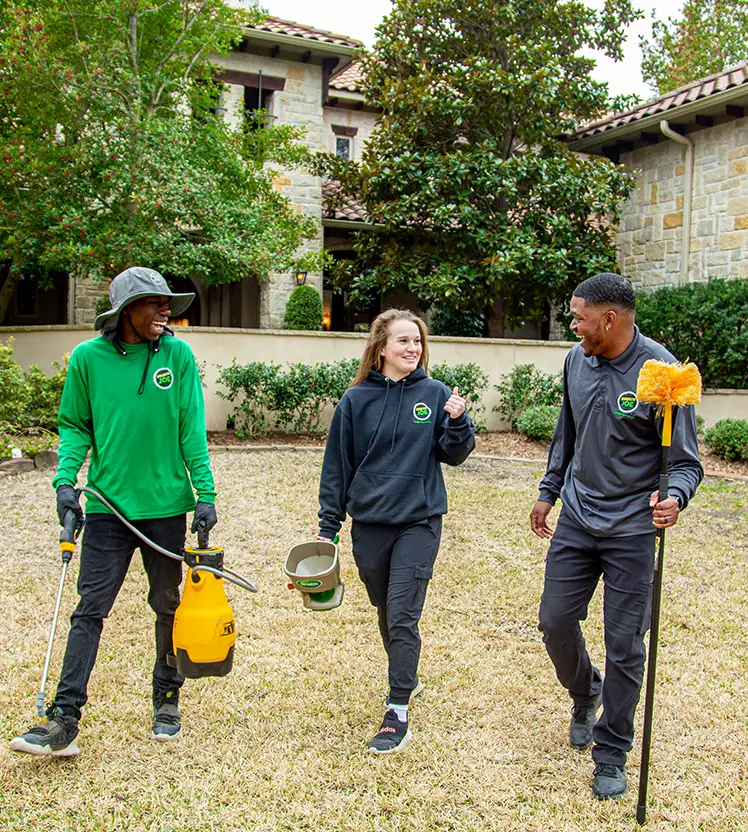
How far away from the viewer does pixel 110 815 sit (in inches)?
116

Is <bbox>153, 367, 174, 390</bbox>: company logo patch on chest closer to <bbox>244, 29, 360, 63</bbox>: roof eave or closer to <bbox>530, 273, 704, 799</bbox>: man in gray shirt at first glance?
<bbox>530, 273, 704, 799</bbox>: man in gray shirt

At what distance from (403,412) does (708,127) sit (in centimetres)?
1332

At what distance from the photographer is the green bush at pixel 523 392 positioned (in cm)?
1312

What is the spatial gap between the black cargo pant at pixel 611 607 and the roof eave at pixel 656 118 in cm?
1226

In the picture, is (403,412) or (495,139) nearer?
(403,412)

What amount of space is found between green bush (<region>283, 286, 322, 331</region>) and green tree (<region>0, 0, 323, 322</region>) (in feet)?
7.79

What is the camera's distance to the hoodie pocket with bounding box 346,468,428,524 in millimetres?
3557

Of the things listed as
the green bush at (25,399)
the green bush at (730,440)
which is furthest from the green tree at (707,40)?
the green bush at (25,399)

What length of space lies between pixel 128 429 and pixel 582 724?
7.38 feet

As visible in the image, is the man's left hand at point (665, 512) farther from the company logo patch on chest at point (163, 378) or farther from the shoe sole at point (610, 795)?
the company logo patch on chest at point (163, 378)

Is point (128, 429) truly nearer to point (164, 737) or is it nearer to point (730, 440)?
point (164, 737)

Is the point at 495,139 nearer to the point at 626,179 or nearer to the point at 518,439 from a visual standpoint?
the point at 626,179

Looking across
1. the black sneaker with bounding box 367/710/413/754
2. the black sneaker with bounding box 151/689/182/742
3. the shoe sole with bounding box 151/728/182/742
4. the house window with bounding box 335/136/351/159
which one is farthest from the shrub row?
the black sneaker with bounding box 367/710/413/754

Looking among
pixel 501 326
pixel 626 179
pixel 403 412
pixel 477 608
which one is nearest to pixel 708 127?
pixel 626 179
